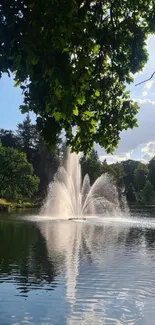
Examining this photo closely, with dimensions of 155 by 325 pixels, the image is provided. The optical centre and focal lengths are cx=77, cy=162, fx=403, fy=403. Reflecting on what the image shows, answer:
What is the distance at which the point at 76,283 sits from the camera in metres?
10.5

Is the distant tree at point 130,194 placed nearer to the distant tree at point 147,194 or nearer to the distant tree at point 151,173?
the distant tree at point 147,194

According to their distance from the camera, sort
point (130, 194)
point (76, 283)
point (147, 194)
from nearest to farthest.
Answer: point (76, 283), point (130, 194), point (147, 194)

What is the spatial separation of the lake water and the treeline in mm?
32884

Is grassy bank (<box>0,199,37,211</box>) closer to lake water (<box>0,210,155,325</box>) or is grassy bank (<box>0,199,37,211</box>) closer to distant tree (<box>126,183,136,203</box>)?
lake water (<box>0,210,155,325</box>)

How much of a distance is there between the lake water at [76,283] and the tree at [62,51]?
337 cm

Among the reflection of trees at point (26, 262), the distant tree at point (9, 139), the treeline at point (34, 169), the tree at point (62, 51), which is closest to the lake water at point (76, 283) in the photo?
the reflection of trees at point (26, 262)

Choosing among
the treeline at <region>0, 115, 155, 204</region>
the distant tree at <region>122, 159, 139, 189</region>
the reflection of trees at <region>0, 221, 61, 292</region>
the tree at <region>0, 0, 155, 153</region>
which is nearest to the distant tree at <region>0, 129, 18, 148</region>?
the treeline at <region>0, 115, 155, 204</region>

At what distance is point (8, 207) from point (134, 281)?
42969 mm

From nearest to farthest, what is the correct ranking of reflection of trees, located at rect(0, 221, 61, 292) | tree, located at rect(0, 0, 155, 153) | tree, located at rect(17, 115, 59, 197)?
tree, located at rect(0, 0, 155, 153) → reflection of trees, located at rect(0, 221, 61, 292) → tree, located at rect(17, 115, 59, 197)

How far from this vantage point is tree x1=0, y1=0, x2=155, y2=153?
4453 millimetres

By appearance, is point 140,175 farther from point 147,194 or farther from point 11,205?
point 11,205

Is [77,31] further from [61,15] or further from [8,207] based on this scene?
[8,207]

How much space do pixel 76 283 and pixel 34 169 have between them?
73629mm

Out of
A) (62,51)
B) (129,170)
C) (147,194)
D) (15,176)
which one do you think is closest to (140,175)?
(129,170)
